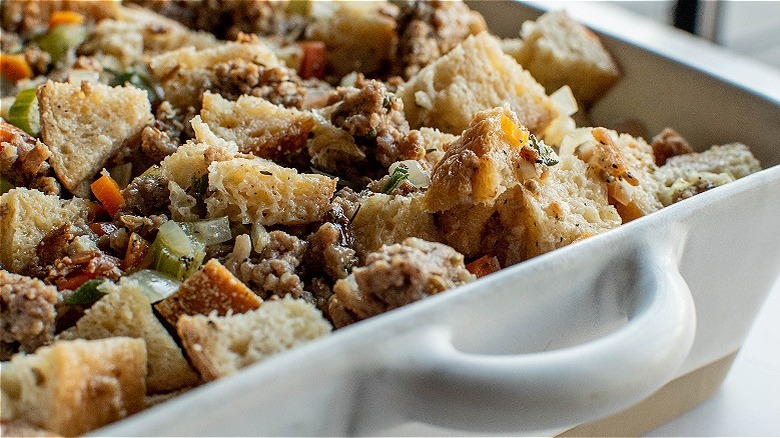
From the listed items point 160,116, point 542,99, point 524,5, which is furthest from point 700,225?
point 524,5

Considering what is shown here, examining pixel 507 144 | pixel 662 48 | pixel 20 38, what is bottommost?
pixel 20 38

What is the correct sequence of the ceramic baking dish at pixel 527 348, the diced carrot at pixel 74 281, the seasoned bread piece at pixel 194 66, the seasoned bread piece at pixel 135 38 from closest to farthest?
the ceramic baking dish at pixel 527 348 → the diced carrot at pixel 74 281 → the seasoned bread piece at pixel 194 66 → the seasoned bread piece at pixel 135 38

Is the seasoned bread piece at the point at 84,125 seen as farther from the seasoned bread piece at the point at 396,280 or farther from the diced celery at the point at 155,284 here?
the seasoned bread piece at the point at 396,280

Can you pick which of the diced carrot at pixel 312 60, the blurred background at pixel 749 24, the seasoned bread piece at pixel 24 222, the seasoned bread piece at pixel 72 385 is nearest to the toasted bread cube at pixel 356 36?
the diced carrot at pixel 312 60

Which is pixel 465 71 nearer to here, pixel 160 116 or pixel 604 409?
pixel 160 116

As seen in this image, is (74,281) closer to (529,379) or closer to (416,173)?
(416,173)

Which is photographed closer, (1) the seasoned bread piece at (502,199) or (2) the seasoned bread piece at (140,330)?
(2) the seasoned bread piece at (140,330)
